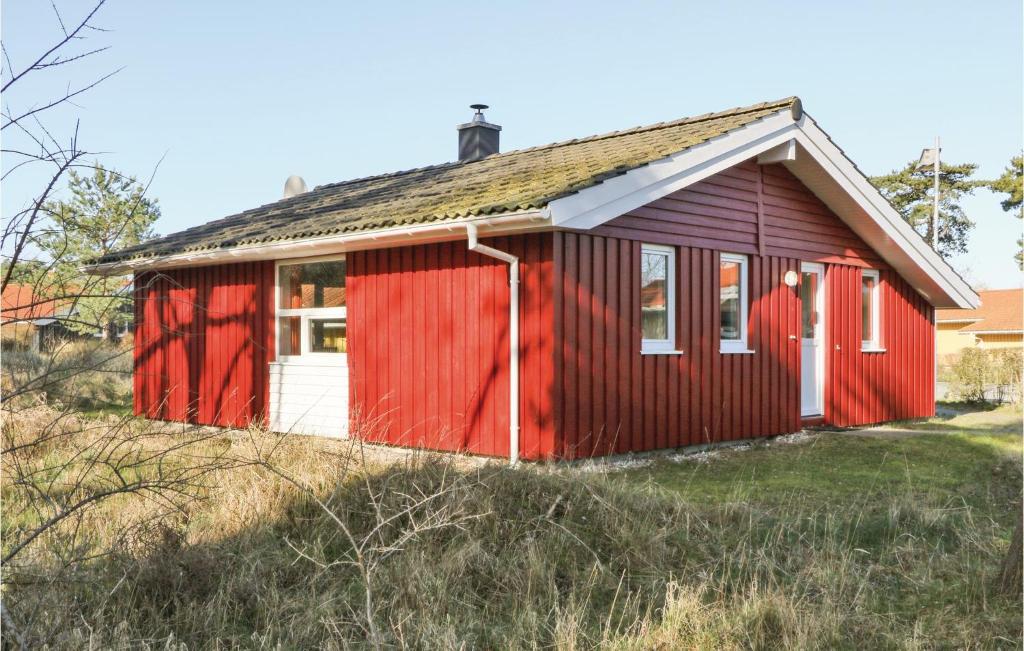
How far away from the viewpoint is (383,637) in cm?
386

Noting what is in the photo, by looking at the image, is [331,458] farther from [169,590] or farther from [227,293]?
[227,293]

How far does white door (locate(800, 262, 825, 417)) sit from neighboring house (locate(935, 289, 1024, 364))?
27870 mm

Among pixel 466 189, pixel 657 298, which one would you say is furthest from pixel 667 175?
pixel 466 189

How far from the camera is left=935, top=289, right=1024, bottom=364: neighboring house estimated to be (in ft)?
129

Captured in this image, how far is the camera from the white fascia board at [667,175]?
8.45 metres

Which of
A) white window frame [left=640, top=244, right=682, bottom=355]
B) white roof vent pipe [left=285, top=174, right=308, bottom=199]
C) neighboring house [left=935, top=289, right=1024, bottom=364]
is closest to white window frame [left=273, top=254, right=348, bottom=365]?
white window frame [left=640, top=244, right=682, bottom=355]

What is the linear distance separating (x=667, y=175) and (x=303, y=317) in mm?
5308

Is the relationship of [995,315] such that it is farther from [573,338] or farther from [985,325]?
[573,338]

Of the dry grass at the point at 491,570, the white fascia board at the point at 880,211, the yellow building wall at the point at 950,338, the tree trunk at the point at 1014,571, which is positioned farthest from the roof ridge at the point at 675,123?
the yellow building wall at the point at 950,338

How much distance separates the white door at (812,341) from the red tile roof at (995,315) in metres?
29.6

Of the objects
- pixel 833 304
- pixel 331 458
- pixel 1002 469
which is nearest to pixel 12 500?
pixel 331 458

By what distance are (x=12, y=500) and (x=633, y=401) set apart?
596cm

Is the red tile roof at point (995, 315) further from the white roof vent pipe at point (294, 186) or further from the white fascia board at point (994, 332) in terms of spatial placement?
the white roof vent pipe at point (294, 186)

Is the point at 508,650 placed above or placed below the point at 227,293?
below
